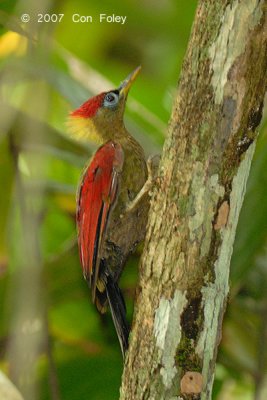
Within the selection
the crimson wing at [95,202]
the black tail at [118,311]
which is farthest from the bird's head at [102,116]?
the black tail at [118,311]

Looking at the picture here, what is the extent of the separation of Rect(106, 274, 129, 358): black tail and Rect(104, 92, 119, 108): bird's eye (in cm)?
81

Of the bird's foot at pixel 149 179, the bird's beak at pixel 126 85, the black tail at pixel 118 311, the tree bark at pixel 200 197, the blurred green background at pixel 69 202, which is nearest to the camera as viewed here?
Result: the tree bark at pixel 200 197

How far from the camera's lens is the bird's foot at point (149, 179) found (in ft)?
9.50

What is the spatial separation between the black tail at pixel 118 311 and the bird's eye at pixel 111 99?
2.65 feet

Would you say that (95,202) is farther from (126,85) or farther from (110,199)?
(126,85)

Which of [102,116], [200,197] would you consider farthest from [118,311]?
→ [102,116]

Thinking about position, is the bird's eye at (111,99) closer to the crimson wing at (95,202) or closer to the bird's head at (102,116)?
the bird's head at (102,116)

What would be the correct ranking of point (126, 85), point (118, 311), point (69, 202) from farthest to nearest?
point (69, 202), point (126, 85), point (118, 311)

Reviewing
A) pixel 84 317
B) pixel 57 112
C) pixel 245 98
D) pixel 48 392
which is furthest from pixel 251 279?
pixel 245 98

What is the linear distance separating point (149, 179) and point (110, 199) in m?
0.22

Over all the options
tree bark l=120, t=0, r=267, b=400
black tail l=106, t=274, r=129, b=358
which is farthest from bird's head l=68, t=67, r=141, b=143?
tree bark l=120, t=0, r=267, b=400

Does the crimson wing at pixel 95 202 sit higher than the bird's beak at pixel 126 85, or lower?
lower

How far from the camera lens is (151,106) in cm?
432

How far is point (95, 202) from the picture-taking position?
3.03 metres
